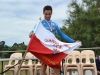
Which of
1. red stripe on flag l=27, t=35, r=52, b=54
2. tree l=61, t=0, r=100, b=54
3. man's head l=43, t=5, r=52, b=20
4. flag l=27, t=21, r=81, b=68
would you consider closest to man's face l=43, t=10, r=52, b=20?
man's head l=43, t=5, r=52, b=20

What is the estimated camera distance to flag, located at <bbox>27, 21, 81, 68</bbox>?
3785 mm

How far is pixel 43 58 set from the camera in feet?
12.5

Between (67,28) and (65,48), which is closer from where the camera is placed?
(65,48)

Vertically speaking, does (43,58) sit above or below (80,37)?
below

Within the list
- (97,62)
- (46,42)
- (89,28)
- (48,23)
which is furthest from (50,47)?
(89,28)

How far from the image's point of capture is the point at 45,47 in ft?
12.9

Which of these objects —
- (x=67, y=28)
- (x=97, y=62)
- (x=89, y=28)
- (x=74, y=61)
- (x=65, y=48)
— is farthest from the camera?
(x=67, y=28)

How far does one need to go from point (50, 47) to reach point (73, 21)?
23827 mm

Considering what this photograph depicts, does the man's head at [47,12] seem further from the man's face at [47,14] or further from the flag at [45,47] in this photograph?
the flag at [45,47]

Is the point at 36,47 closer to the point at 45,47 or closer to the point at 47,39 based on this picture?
the point at 45,47

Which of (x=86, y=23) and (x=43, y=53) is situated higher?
(x=86, y=23)

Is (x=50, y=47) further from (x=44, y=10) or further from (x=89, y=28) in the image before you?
(x=89, y=28)

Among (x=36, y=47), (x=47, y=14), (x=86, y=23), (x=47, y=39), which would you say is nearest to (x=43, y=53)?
(x=36, y=47)

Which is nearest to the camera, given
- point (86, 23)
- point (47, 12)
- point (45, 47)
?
point (47, 12)
